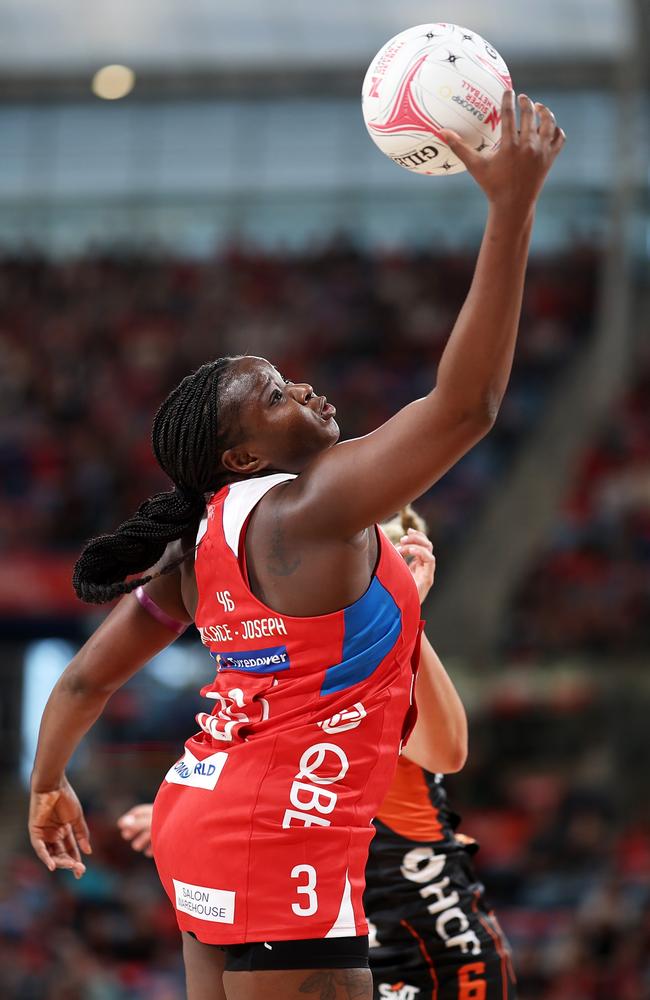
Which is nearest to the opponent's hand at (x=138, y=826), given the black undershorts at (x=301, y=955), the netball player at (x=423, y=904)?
the netball player at (x=423, y=904)

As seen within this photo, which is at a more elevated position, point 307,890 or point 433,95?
point 433,95

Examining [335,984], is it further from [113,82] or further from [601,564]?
[113,82]

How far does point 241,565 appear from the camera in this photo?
9.18ft

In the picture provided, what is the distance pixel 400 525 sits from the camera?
4.04 meters

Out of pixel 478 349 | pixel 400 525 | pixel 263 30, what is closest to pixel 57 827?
pixel 400 525

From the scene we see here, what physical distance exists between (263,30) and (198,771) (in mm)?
17752

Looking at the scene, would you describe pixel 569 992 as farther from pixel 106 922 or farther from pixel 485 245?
pixel 485 245

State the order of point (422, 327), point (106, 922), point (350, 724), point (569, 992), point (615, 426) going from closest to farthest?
point (350, 724) < point (569, 992) < point (106, 922) < point (615, 426) < point (422, 327)

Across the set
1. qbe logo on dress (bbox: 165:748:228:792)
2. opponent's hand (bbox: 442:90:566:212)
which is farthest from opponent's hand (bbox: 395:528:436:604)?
opponent's hand (bbox: 442:90:566:212)

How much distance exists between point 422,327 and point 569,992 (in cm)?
1081

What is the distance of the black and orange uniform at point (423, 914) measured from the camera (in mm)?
3723

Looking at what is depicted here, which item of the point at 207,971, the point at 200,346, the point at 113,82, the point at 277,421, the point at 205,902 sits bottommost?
the point at 207,971

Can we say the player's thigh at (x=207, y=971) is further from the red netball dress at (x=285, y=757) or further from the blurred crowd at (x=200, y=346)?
the blurred crowd at (x=200, y=346)

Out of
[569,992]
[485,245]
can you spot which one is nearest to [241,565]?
[485,245]
